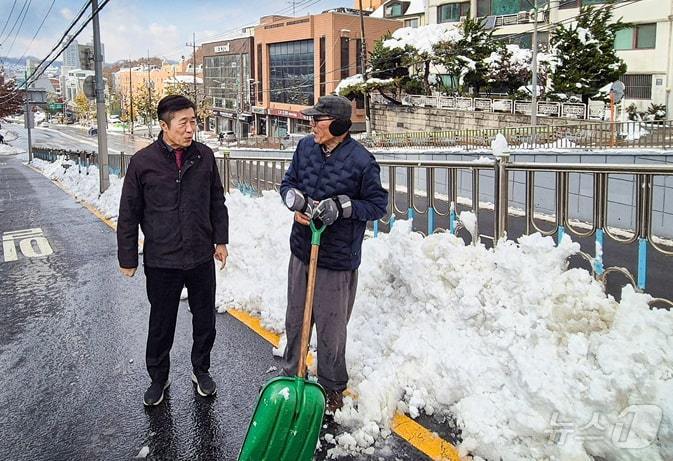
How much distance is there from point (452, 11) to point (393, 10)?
14610 millimetres

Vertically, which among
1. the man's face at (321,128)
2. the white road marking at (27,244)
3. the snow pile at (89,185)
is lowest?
the white road marking at (27,244)

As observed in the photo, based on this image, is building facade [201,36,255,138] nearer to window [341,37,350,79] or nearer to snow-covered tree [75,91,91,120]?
window [341,37,350,79]

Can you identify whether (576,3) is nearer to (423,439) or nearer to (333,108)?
(333,108)

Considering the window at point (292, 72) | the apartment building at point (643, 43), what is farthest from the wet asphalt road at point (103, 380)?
the window at point (292, 72)

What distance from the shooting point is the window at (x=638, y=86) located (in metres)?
34.5

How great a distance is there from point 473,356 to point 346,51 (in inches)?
2362

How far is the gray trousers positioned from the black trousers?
0.62 m

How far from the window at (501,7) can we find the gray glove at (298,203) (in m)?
41.9

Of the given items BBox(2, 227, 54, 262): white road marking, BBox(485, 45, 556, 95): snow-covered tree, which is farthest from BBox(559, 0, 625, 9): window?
BBox(2, 227, 54, 262): white road marking

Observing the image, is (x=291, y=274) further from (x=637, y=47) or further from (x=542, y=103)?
(x=637, y=47)

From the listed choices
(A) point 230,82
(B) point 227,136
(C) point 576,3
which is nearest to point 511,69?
(C) point 576,3

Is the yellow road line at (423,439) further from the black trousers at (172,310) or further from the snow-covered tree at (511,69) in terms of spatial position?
the snow-covered tree at (511,69)

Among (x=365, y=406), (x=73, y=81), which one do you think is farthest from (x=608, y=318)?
(x=73, y=81)

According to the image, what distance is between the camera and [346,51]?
6081 centimetres
